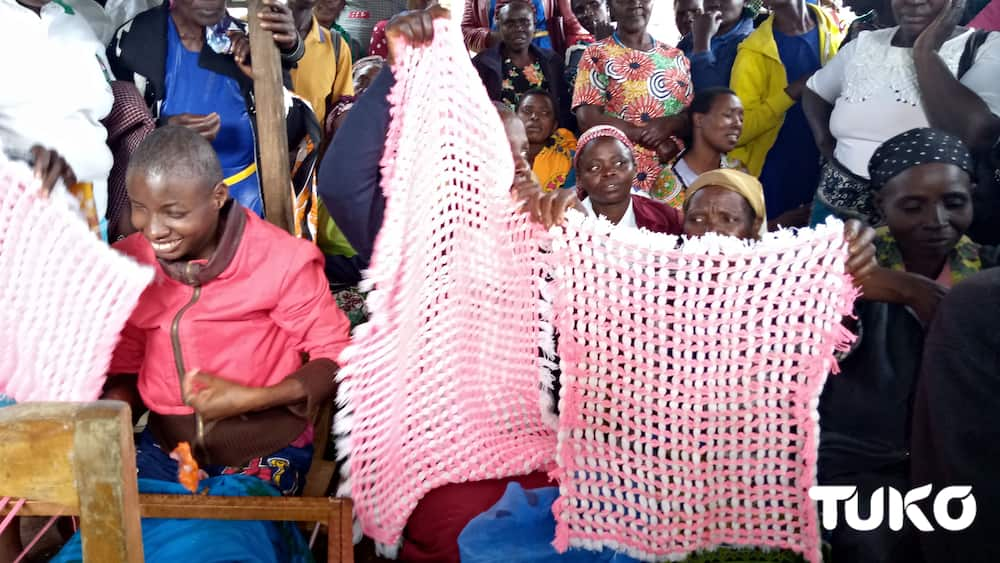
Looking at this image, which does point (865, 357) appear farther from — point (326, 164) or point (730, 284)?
point (326, 164)

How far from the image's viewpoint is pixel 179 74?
2.93 metres

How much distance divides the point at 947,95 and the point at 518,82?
1918mm

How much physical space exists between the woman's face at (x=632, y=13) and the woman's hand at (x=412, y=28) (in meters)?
2.05

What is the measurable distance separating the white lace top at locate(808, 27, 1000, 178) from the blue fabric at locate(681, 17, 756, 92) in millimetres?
657

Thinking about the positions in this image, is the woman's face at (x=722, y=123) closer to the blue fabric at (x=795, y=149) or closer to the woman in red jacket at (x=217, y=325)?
the blue fabric at (x=795, y=149)

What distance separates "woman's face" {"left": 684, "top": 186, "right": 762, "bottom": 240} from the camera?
2.20m

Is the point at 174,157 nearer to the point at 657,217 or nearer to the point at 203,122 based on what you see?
the point at 203,122

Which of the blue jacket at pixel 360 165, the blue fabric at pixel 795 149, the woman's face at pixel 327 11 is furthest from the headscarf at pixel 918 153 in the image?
the woman's face at pixel 327 11

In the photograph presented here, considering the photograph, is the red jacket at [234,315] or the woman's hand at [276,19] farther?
the woman's hand at [276,19]

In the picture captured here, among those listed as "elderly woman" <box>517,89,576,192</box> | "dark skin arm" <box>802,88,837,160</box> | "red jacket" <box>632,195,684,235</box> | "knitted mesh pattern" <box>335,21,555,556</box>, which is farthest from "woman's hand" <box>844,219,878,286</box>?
"elderly woman" <box>517,89,576,192</box>

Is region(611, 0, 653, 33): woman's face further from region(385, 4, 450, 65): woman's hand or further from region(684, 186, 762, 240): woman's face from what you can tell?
region(385, 4, 450, 65): woman's hand

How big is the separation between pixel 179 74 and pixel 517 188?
5.70ft

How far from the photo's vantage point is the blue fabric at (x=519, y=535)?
1.76m

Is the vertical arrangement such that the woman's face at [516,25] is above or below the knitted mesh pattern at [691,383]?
above
